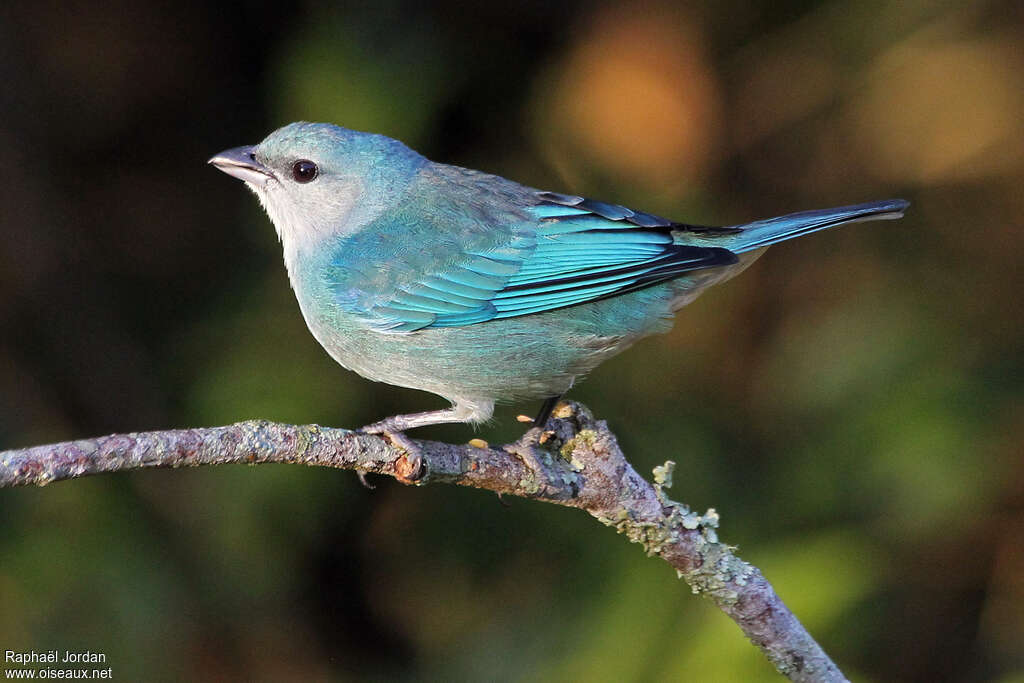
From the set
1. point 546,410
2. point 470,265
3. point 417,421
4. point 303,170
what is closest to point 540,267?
point 470,265

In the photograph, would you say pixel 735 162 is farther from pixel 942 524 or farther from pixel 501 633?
pixel 501 633

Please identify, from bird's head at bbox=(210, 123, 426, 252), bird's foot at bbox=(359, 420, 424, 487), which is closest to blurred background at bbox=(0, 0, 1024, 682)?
bird's head at bbox=(210, 123, 426, 252)

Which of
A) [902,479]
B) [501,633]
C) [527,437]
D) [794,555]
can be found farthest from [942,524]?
[527,437]

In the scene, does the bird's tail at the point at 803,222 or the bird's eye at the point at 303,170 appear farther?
the bird's eye at the point at 303,170

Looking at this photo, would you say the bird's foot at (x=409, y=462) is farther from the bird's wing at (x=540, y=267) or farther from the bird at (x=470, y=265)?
the bird's wing at (x=540, y=267)

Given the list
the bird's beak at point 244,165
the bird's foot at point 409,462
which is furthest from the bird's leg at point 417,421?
the bird's beak at point 244,165

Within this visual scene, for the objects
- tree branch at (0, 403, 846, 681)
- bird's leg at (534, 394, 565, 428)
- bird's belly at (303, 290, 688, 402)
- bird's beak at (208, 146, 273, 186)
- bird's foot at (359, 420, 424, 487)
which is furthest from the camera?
bird's beak at (208, 146, 273, 186)

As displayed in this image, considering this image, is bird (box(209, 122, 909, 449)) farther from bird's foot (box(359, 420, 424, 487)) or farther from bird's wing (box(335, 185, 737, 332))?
bird's foot (box(359, 420, 424, 487))

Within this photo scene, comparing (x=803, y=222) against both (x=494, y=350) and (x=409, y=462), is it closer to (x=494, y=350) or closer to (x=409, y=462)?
(x=494, y=350)
